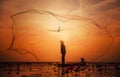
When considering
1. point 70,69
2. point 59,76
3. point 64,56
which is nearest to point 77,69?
point 70,69

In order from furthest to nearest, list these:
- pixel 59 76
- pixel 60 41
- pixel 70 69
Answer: pixel 60 41
pixel 70 69
pixel 59 76

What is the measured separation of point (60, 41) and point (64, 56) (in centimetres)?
162

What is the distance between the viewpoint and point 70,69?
2350 cm

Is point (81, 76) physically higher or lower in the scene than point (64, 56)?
lower

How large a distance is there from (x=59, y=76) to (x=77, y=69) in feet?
16.9

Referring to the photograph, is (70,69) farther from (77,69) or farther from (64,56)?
(64,56)

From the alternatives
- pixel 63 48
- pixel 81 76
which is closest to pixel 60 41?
pixel 63 48

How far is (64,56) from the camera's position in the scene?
27312 mm

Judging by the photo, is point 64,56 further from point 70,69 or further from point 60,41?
point 70,69

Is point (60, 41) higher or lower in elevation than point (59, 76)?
higher

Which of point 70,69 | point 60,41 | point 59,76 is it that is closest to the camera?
point 59,76

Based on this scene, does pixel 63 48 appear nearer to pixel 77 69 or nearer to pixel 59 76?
pixel 77 69

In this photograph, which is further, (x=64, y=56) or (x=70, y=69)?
(x=64, y=56)

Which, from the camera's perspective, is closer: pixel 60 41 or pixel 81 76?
pixel 81 76
